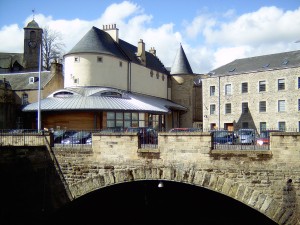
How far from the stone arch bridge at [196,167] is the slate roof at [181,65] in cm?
3782

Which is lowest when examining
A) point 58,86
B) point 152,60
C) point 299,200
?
point 299,200

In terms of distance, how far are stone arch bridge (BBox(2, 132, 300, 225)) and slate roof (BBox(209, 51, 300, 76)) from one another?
3382 centimetres

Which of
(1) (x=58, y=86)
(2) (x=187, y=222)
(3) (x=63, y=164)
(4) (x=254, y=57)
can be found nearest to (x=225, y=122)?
(4) (x=254, y=57)

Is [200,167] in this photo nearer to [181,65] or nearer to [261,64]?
[261,64]

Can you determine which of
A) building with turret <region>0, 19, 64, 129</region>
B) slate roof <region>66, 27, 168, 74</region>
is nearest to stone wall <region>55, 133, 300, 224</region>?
building with turret <region>0, 19, 64, 129</region>

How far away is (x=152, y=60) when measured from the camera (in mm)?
49438

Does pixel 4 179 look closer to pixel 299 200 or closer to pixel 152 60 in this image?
pixel 299 200

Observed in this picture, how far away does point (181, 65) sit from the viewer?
51.4 m

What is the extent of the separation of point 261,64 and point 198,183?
122 ft

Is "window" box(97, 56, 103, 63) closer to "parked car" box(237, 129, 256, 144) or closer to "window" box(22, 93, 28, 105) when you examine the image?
"window" box(22, 93, 28, 105)

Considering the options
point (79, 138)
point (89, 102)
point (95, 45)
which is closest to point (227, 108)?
point (95, 45)

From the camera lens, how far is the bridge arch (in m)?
10.9

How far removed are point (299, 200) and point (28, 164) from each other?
33.5 feet

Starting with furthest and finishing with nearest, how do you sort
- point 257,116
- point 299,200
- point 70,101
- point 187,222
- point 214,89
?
point 214,89 < point 257,116 < point 70,101 < point 187,222 < point 299,200
